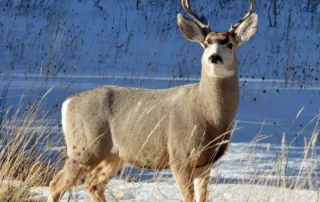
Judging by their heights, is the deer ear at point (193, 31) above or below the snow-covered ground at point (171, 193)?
above

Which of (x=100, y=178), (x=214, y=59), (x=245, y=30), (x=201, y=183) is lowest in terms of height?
Result: (x=100, y=178)

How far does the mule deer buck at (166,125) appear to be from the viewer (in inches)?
207

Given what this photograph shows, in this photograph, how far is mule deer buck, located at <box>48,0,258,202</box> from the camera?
5266 millimetres

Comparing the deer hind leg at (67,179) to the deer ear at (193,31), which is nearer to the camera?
the deer ear at (193,31)

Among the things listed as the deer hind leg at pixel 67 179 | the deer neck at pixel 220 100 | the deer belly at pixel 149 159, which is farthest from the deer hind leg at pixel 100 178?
the deer neck at pixel 220 100

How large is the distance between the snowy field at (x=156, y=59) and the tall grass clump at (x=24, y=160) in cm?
16

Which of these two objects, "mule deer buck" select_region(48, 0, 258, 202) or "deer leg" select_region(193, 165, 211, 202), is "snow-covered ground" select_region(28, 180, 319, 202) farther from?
"mule deer buck" select_region(48, 0, 258, 202)

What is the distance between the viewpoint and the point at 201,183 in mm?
5406

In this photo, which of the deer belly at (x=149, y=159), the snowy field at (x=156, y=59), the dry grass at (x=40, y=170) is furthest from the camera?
the snowy field at (x=156, y=59)

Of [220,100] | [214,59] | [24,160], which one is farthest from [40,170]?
[214,59]

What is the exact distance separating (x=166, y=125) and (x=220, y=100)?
1.33ft

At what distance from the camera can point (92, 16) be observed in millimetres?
16203

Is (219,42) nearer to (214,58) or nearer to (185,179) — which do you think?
(214,58)

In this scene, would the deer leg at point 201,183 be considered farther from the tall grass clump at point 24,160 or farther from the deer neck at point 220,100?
the tall grass clump at point 24,160
